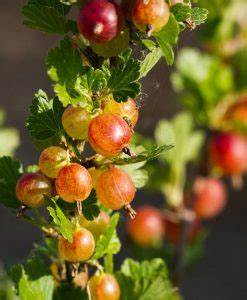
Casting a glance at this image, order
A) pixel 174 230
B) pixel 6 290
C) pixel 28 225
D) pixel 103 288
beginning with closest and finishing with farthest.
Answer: pixel 103 288
pixel 6 290
pixel 174 230
pixel 28 225

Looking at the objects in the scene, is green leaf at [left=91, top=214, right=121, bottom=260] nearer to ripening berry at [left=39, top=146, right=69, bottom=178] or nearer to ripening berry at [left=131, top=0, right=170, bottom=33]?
ripening berry at [left=39, top=146, right=69, bottom=178]

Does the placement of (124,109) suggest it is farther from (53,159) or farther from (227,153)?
(227,153)

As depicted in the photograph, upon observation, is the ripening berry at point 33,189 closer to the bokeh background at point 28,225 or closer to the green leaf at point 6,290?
the green leaf at point 6,290

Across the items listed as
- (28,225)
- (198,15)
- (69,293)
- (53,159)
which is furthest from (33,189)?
(28,225)

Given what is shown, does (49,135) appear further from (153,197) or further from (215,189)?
(153,197)

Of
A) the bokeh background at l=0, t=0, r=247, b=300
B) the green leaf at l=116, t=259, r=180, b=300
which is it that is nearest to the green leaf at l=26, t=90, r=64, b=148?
the green leaf at l=116, t=259, r=180, b=300

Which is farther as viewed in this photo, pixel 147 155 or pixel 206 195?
pixel 206 195
